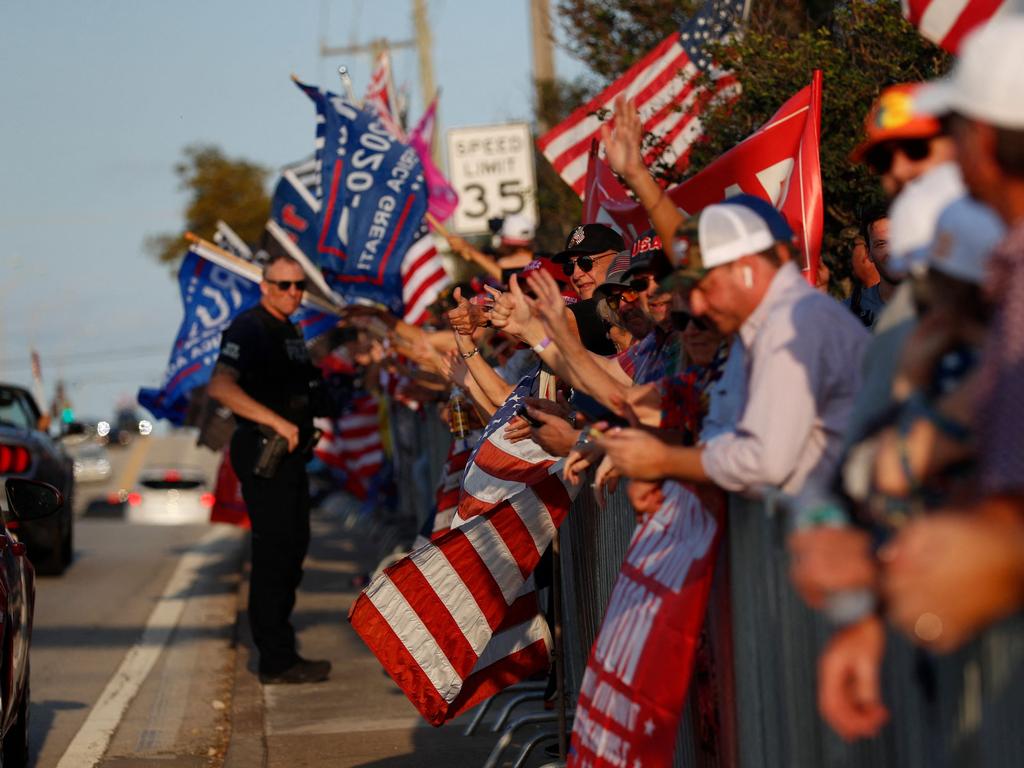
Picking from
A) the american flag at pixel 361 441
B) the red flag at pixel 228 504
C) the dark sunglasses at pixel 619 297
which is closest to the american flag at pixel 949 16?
the dark sunglasses at pixel 619 297

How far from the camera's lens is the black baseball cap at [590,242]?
780 cm

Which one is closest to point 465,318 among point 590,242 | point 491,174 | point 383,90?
point 590,242

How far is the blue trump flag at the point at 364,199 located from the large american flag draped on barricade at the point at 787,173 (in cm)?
573

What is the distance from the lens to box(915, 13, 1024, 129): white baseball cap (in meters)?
2.54

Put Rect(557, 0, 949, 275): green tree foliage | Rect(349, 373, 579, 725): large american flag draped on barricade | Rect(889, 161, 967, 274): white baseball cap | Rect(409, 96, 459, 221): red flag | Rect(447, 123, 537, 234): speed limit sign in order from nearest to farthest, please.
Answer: Rect(889, 161, 967, 274): white baseball cap < Rect(349, 373, 579, 725): large american flag draped on barricade < Rect(557, 0, 949, 275): green tree foliage < Rect(409, 96, 459, 221): red flag < Rect(447, 123, 537, 234): speed limit sign

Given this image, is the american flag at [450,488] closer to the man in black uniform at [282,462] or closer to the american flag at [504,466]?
the man in black uniform at [282,462]

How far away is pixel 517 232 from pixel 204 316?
16.4 feet

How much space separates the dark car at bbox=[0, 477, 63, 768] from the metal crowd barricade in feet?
7.55

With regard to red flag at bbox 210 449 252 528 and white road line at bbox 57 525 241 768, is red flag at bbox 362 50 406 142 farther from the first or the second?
white road line at bbox 57 525 241 768

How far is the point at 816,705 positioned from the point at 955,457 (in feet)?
3.85

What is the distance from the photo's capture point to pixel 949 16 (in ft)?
17.3

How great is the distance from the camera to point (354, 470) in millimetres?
22469

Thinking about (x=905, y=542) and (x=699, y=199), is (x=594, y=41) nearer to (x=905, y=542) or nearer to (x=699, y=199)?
(x=699, y=199)

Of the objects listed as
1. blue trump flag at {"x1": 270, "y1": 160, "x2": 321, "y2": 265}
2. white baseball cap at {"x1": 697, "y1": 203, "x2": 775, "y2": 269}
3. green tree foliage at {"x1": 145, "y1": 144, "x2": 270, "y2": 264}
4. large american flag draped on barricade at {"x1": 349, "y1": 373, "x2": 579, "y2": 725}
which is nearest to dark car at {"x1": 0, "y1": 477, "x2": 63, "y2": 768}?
large american flag draped on barricade at {"x1": 349, "y1": 373, "x2": 579, "y2": 725}
